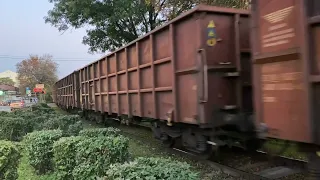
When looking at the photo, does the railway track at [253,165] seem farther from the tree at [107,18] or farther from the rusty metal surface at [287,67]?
the tree at [107,18]

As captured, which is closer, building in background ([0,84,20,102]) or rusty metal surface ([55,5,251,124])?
rusty metal surface ([55,5,251,124])

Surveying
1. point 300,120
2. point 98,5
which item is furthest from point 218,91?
point 98,5

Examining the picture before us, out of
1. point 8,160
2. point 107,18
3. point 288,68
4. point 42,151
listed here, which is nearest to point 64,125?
point 42,151

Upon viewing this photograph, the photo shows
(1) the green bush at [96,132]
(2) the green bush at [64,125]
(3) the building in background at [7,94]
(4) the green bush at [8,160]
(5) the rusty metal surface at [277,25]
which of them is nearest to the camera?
(5) the rusty metal surface at [277,25]

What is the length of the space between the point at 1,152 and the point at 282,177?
16.4ft

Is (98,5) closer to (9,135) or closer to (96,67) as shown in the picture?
(96,67)

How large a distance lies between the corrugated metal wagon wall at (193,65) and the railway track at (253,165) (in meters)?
1.28

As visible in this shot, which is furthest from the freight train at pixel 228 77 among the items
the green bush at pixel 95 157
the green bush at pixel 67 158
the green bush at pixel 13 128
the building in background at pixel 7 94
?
the building in background at pixel 7 94

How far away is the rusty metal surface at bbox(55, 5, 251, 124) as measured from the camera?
19.4 ft

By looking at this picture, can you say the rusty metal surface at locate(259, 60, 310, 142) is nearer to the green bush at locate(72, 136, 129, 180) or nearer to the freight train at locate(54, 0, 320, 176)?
the freight train at locate(54, 0, 320, 176)

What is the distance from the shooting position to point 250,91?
618 cm

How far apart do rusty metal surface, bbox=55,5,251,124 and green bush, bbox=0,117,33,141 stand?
6.13m

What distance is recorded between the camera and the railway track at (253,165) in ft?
17.0

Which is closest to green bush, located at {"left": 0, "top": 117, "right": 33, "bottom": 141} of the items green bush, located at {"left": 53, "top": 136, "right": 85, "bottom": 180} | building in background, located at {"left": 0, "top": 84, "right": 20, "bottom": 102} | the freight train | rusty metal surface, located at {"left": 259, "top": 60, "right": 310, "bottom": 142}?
the freight train
